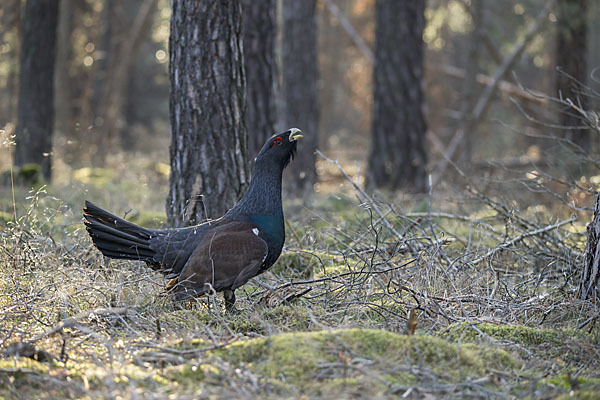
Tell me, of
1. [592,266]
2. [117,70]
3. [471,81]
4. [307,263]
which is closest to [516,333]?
[592,266]

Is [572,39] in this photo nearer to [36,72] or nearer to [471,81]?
[471,81]

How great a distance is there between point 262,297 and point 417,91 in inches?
288

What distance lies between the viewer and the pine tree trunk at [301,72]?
1185 cm

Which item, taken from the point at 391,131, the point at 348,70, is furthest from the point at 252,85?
the point at 348,70

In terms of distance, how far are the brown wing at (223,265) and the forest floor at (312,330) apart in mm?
163

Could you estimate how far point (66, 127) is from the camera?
18766 millimetres

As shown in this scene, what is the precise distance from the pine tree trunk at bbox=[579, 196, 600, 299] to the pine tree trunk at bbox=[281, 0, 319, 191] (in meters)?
7.70

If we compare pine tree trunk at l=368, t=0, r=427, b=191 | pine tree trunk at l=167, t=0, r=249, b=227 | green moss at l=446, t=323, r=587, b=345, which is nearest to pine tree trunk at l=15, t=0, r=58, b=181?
pine tree trunk at l=368, t=0, r=427, b=191

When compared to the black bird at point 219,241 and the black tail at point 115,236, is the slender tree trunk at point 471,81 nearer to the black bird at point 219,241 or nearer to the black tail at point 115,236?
the black bird at point 219,241

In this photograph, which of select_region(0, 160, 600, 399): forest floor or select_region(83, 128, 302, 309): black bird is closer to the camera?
select_region(0, 160, 600, 399): forest floor

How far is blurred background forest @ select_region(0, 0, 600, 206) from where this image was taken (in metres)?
13.9

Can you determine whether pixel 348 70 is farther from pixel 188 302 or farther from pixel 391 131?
pixel 188 302

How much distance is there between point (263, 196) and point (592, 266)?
2.26 metres

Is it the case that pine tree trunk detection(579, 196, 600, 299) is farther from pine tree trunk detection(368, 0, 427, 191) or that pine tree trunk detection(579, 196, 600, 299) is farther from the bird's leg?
pine tree trunk detection(368, 0, 427, 191)
